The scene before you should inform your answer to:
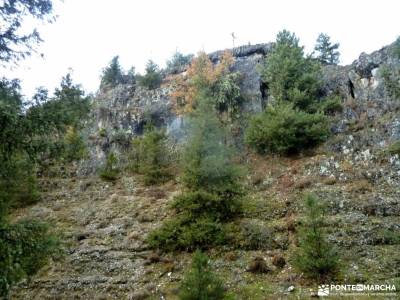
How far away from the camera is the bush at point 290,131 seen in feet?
73.6

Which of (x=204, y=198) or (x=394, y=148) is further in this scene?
(x=394, y=148)

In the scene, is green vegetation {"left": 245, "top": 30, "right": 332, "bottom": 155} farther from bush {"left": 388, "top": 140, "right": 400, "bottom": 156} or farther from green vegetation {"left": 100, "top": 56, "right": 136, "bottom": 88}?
green vegetation {"left": 100, "top": 56, "right": 136, "bottom": 88}

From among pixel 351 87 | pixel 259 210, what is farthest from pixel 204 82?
pixel 259 210

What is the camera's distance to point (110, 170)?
26234mm

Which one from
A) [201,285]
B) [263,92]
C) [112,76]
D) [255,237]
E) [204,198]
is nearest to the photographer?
[201,285]

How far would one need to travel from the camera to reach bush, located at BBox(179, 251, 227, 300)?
9344 millimetres

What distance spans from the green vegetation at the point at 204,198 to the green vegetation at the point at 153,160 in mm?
7437

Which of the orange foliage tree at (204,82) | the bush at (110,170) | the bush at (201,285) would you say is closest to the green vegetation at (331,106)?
the orange foliage tree at (204,82)

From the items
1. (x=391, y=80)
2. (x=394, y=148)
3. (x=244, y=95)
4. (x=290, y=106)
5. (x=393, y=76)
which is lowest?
(x=394, y=148)

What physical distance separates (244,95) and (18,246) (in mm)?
24593

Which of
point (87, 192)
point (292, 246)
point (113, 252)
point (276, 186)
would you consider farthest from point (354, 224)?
point (87, 192)

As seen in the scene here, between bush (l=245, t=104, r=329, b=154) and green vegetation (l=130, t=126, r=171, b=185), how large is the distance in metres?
6.29

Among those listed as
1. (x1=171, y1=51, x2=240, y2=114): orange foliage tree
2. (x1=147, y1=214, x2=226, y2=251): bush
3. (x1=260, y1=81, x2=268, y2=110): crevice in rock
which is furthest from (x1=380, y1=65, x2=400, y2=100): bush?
(x1=147, y1=214, x2=226, y2=251): bush

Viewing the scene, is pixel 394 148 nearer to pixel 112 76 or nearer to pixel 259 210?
pixel 259 210
